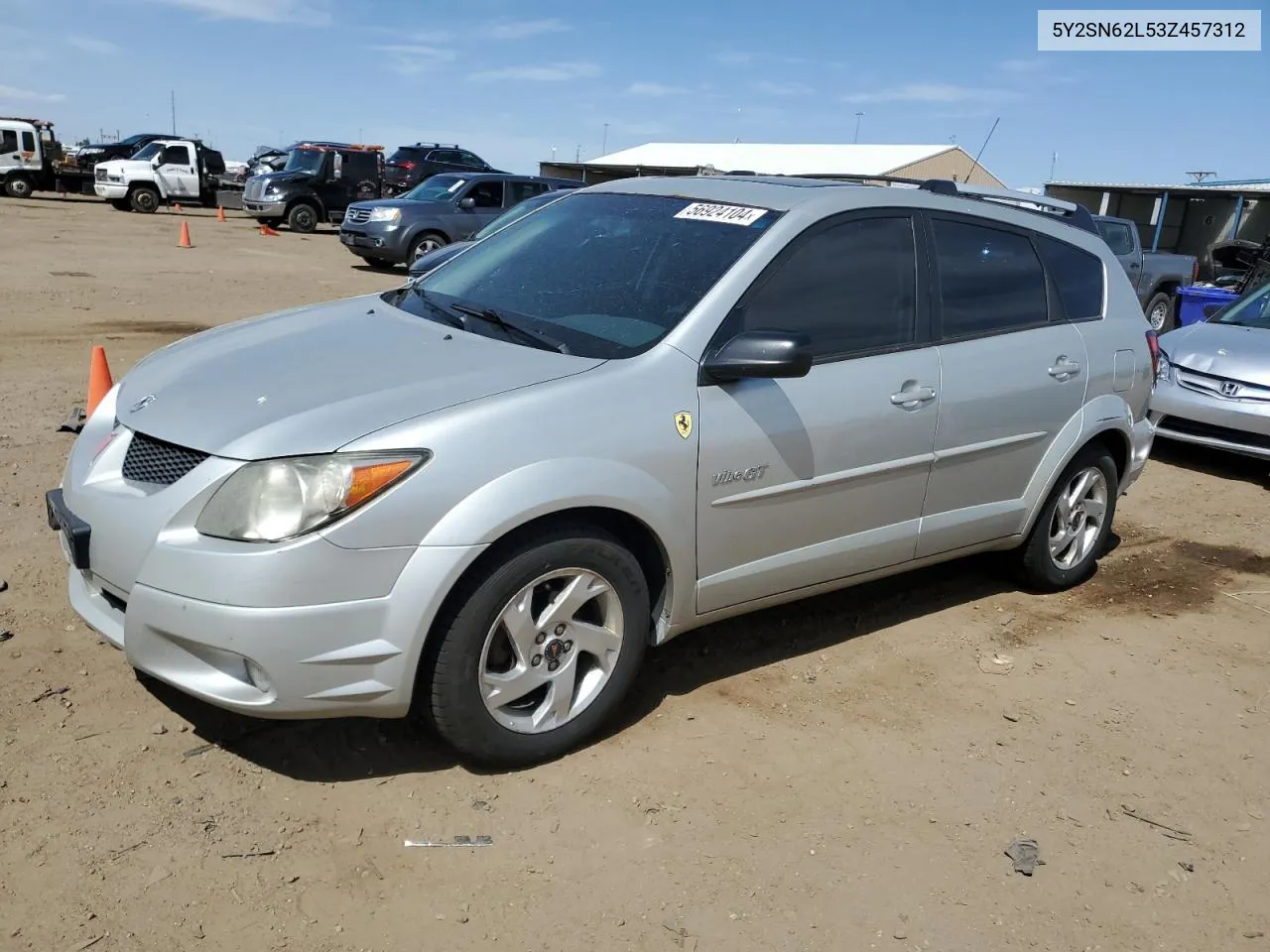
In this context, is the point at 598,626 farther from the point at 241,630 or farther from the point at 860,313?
the point at 860,313

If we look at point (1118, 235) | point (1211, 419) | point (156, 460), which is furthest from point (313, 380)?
point (1118, 235)

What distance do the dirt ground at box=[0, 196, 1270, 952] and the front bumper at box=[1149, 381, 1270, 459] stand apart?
303cm

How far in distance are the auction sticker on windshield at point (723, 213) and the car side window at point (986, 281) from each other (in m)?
0.86

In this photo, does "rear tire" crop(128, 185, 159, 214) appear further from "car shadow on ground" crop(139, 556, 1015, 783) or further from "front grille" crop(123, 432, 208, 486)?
"front grille" crop(123, 432, 208, 486)

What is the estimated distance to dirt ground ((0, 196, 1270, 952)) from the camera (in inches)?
109

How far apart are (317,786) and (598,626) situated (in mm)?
964

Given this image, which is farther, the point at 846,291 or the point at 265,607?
the point at 846,291

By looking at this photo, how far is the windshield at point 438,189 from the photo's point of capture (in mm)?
18172

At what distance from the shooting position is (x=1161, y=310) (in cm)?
1510

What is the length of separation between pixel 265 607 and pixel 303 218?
24772 millimetres


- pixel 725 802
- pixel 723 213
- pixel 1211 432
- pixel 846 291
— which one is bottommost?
pixel 725 802

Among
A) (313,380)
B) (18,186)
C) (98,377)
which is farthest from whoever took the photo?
(18,186)

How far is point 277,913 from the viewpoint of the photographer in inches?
106

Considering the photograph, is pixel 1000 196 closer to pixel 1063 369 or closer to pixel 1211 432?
pixel 1063 369
